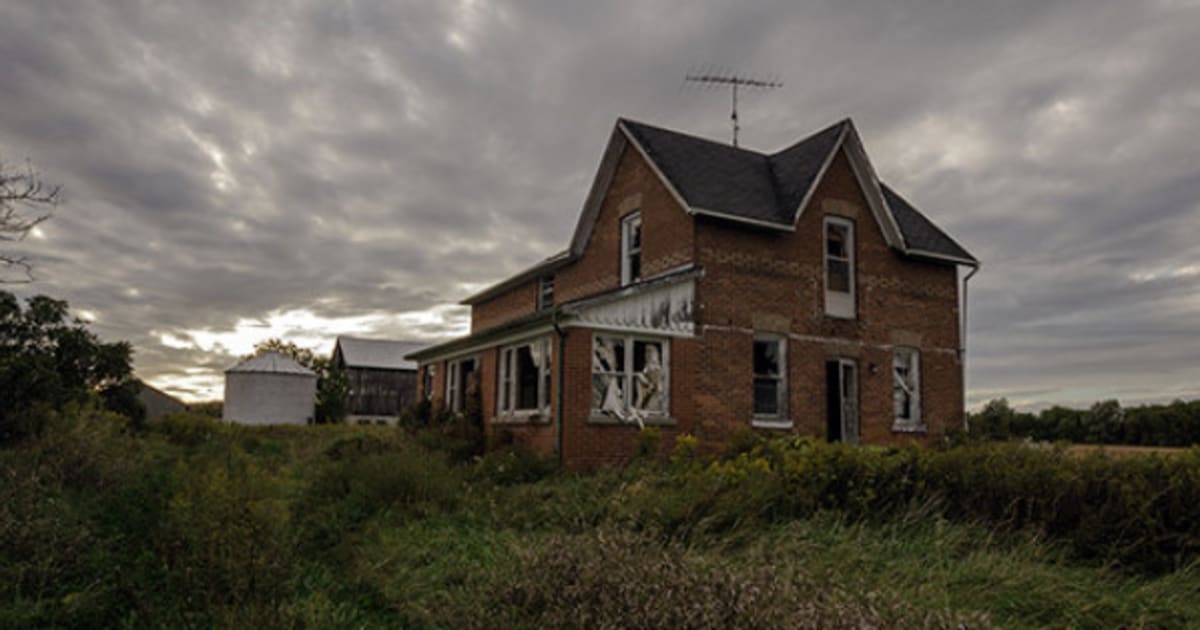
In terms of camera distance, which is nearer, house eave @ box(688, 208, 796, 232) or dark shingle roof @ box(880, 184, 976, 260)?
house eave @ box(688, 208, 796, 232)

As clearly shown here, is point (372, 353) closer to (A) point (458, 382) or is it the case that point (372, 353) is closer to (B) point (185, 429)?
(B) point (185, 429)

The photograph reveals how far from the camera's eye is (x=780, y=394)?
1734cm

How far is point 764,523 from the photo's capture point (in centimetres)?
837

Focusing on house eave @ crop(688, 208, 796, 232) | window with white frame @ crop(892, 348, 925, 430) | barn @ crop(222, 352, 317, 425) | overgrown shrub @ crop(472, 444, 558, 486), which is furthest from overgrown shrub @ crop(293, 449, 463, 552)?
barn @ crop(222, 352, 317, 425)

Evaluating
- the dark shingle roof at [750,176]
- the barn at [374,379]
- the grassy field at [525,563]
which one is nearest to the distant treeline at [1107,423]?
the dark shingle roof at [750,176]

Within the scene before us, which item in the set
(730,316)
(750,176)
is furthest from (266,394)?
(730,316)

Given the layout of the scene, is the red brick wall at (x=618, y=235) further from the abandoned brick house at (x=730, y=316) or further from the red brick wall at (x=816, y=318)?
the red brick wall at (x=816, y=318)

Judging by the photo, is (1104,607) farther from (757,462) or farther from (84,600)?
(84,600)

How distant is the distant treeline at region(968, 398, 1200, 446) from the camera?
26609mm

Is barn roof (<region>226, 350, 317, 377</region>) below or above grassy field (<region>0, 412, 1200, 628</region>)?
above

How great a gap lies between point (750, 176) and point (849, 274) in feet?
10.9

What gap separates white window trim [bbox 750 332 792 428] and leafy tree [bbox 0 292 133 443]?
550 inches

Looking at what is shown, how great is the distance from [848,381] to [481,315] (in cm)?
1423

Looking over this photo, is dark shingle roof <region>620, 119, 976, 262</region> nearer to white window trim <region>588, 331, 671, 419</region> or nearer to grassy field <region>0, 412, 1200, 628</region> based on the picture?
white window trim <region>588, 331, 671, 419</region>
